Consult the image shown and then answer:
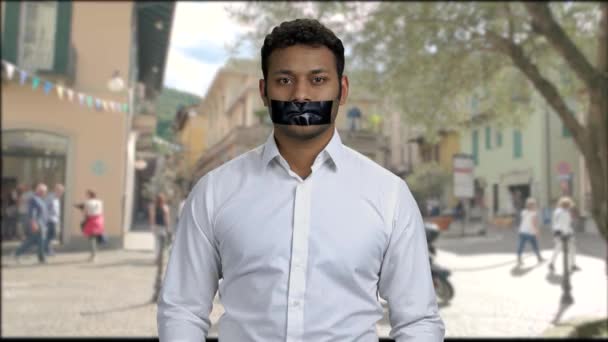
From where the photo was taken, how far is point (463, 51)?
7.35 meters

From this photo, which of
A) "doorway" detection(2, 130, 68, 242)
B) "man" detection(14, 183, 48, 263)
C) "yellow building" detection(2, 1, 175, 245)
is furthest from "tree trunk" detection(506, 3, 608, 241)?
"doorway" detection(2, 130, 68, 242)

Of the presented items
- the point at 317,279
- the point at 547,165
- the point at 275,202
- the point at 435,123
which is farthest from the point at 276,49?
the point at 547,165

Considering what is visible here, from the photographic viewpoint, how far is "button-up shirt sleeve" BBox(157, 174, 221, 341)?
1170 mm

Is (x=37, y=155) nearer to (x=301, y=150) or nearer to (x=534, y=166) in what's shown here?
(x=301, y=150)

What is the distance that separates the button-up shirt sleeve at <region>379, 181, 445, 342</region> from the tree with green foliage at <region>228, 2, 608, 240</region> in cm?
413

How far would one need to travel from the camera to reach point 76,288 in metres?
9.31

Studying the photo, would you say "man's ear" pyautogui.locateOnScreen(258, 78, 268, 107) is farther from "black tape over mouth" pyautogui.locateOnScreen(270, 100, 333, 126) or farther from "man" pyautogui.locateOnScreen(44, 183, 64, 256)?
"man" pyautogui.locateOnScreen(44, 183, 64, 256)

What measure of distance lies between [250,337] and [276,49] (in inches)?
20.5

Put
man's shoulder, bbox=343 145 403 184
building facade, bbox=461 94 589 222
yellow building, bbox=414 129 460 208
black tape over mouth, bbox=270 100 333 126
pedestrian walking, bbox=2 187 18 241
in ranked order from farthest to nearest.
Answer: building facade, bbox=461 94 589 222 → pedestrian walking, bbox=2 187 18 241 → yellow building, bbox=414 129 460 208 → man's shoulder, bbox=343 145 403 184 → black tape over mouth, bbox=270 100 333 126

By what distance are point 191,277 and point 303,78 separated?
42 cm

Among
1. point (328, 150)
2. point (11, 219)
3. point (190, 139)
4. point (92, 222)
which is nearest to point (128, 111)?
point (92, 222)

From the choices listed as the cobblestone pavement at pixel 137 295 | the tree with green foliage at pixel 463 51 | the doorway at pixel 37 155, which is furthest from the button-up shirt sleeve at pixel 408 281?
the doorway at pixel 37 155

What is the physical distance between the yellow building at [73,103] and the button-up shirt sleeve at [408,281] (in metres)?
15.1

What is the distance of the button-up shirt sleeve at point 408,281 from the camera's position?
3.86 ft
